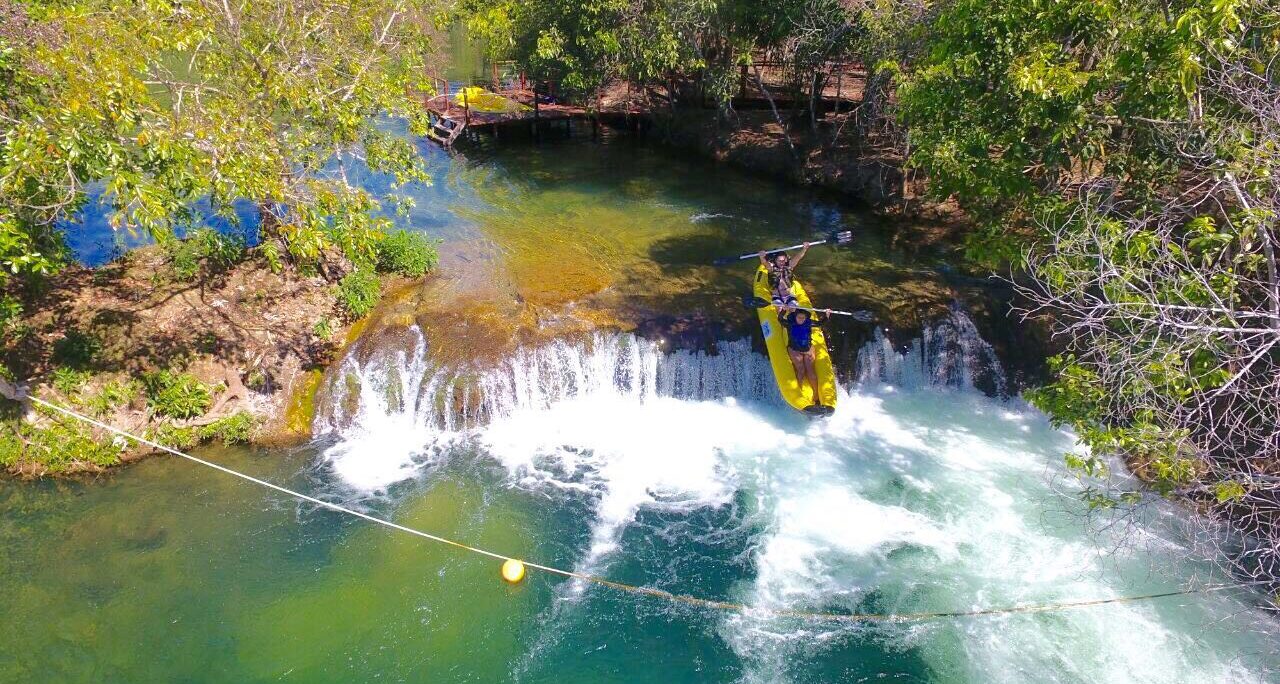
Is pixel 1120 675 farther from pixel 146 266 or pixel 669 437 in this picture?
pixel 146 266

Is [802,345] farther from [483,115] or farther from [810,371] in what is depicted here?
[483,115]

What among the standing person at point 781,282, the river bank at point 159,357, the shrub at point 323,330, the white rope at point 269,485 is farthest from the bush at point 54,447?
the standing person at point 781,282

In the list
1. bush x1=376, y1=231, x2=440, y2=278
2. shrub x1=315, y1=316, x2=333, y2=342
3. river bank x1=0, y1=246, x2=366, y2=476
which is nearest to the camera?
river bank x1=0, y1=246, x2=366, y2=476

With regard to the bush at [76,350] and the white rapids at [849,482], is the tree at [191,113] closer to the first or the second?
the bush at [76,350]

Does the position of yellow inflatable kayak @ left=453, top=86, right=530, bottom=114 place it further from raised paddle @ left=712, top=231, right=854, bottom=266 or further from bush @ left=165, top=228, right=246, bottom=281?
raised paddle @ left=712, top=231, right=854, bottom=266

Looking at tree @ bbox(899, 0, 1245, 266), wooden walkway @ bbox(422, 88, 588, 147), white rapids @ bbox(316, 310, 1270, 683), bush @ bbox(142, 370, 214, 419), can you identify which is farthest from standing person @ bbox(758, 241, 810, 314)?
wooden walkway @ bbox(422, 88, 588, 147)

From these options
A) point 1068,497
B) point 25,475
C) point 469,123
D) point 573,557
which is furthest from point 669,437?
point 469,123

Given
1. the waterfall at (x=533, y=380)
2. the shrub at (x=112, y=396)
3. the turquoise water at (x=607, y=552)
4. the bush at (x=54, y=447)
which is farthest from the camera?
the waterfall at (x=533, y=380)
